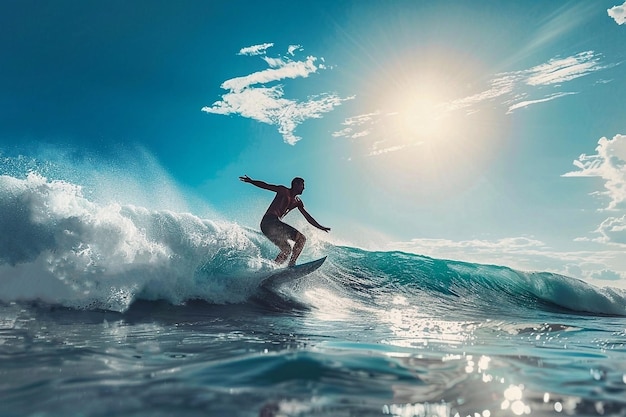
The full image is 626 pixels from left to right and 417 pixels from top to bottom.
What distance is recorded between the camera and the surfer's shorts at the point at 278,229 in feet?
34.4

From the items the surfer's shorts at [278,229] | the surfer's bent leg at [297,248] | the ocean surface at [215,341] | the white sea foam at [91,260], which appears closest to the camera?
the ocean surface at [215,341]

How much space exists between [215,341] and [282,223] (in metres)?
5.96

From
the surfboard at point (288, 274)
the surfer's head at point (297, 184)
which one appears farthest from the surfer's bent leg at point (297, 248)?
the surfer's head at point (297, 184)

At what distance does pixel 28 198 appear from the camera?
8977mm

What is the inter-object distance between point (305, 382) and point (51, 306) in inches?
248

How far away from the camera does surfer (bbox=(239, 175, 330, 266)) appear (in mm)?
10461

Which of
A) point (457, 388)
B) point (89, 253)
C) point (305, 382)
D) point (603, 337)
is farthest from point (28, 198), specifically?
point (603, 337)

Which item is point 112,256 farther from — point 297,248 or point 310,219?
point 310,219

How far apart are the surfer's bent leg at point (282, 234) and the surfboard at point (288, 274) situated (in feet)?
1.18

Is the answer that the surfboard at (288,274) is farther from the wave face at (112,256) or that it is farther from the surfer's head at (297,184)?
the surfer's head at (297,184)

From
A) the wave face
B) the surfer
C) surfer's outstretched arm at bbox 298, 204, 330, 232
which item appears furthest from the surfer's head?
the wave face

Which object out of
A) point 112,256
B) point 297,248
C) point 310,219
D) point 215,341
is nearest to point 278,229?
point 297,248

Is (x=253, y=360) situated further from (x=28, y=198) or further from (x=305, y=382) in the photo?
(x=28, y=198)

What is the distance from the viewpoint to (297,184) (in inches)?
428
